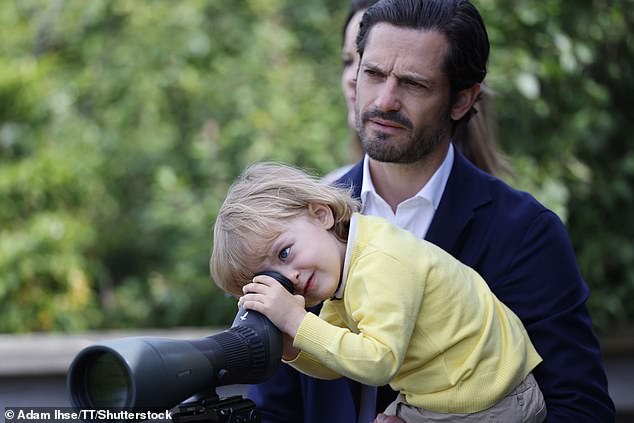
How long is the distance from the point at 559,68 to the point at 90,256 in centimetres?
327

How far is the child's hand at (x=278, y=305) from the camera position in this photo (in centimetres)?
197

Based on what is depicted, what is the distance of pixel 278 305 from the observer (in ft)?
6.49

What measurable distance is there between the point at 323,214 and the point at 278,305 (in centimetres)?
28

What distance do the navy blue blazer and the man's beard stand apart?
0.12 m

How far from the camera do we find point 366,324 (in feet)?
6.49

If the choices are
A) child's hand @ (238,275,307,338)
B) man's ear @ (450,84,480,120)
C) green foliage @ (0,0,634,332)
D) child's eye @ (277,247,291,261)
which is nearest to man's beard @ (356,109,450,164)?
man's ear @ (450,84,480,120)

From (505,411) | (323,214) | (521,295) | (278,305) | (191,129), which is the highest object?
(323,214)

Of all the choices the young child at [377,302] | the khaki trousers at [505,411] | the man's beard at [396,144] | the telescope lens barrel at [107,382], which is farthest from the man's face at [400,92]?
the telescope lens barrel at [107,382]

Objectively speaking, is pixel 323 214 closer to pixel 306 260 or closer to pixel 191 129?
pixel 306 260

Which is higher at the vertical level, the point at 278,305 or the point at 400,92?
the point at 400,92

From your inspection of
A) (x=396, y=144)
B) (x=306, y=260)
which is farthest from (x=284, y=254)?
(x=396, y=144)

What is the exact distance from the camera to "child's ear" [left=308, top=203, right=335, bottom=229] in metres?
2.15

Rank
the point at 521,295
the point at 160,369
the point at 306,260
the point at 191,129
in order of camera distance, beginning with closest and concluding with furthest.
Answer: the point at 160,369 < the point at 306,260 < the point at 521,295 < the point at 191,129

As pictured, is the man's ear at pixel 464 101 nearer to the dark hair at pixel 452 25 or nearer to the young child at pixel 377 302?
the dark hair at pixel 452 25
